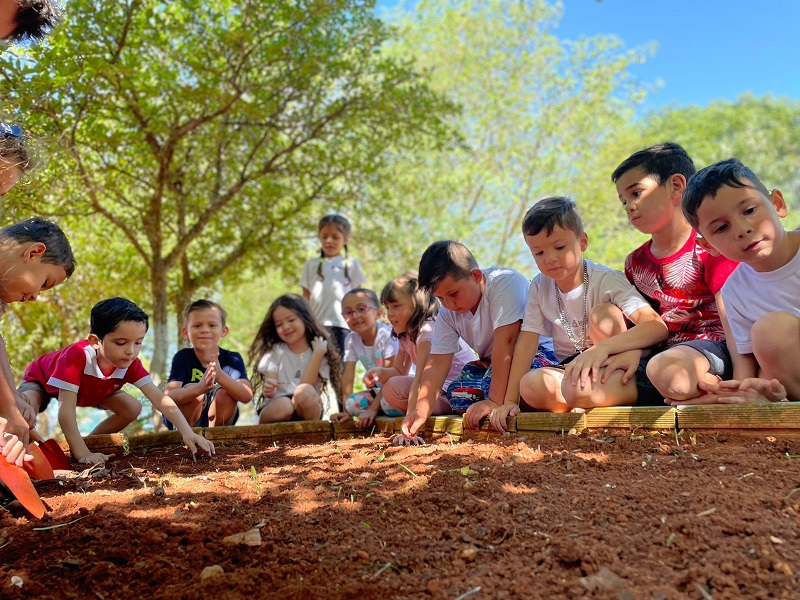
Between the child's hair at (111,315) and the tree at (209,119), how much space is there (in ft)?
6.24

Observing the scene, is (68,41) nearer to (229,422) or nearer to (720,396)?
(229,422)

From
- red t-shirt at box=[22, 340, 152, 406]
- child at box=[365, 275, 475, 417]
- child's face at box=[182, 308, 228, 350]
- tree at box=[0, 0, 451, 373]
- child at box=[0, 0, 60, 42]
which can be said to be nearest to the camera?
child at box=[0, 0, 60, 42]

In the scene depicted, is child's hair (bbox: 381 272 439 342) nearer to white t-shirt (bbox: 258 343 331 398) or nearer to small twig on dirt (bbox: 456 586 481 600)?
white t-shirt (bbox: 258 343 331 398)

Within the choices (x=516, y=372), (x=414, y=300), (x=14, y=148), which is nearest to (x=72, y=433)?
(x=14, y=148)

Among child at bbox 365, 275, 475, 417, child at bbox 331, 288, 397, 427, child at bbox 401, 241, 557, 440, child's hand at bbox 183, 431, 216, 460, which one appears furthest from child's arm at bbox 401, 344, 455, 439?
child's hand at bbox 183, 431, 216, 460

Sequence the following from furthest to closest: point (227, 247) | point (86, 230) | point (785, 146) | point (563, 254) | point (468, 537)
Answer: point (785, 146) < point (227, 247) < point (86, 230) < point (563, 254) < point (468, 537)

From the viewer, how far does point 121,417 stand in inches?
195

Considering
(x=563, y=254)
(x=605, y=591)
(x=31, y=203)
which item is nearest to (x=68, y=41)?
(x=31, y=203)

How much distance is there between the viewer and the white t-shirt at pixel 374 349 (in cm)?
603

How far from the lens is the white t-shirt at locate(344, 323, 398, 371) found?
19.8 ft

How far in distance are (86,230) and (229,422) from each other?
527 centimetres

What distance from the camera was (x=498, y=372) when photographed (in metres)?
3.97

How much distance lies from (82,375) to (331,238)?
10.2 ft

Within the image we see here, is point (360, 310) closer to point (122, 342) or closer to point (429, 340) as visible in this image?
point (429, 340)
